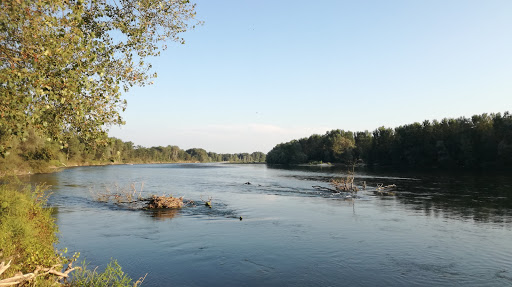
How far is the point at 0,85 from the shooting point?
10750 millimetres

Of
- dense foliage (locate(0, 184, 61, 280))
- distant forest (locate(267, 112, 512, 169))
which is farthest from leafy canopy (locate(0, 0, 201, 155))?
distant forest (locate(267, 112, 512, 169))

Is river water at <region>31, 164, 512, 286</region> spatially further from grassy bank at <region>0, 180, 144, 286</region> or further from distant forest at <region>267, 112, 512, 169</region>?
distant forest at <region>267, 112, 512, 169</region>

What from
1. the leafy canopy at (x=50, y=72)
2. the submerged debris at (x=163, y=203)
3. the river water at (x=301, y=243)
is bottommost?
the river water at (x=301, y=243)

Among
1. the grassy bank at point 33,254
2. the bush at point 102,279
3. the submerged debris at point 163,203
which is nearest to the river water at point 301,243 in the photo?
the submerged debris at point 163,203

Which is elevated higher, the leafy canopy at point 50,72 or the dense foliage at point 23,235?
the leafy canopy at point 50,72

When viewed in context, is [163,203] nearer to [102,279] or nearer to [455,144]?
[102,279]

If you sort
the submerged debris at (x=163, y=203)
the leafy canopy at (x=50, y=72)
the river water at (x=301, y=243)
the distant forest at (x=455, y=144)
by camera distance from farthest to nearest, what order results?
the distant forest at (x=455, y=144) < the submerged debris at (x=163, y=203) < the river water at (x=301, y=243) < the leafy canopy at (x=50, y=72)

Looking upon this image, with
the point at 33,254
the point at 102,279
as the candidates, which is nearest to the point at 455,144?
the point at 102,279

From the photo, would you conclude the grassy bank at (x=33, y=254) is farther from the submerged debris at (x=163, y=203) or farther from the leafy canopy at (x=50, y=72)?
the submerged debris at (x=163, y=203)

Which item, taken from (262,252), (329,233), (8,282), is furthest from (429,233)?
(8,282)

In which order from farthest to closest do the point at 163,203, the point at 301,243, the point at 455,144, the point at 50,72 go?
the point at 455,144 → the point at 163,203 → the point at 301,243 → the point at 50,72

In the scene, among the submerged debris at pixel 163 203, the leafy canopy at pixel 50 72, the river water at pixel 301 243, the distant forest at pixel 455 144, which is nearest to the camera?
the leafy canopy at pixel 50 72

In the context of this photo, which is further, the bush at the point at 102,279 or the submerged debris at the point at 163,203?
the submerged debris at the point at 163,203

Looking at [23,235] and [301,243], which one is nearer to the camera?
[23,235]
